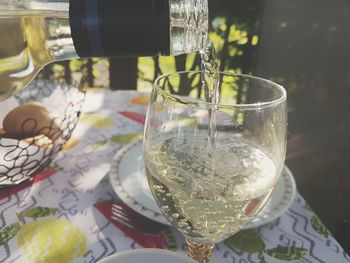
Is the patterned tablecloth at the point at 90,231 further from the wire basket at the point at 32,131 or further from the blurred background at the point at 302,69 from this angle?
the blurred background at the point at 302,69

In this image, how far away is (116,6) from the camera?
0.33 meters

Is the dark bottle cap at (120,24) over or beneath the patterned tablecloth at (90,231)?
over

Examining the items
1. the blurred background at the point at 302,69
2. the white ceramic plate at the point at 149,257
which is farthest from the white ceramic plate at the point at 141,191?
the blurred background at the point at 302,69

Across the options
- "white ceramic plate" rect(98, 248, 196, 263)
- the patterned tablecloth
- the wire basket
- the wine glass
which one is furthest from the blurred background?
Result: "white ceramic plate" rect(98, 248, 196, 263)

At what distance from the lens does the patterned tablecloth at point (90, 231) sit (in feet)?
1.45

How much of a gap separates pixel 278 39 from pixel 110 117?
1077 mm

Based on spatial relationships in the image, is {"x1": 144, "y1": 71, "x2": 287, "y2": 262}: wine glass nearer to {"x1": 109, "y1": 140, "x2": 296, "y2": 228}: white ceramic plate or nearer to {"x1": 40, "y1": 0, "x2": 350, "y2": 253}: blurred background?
{"x1": 109, "y1": 140, "x2": 296, "y2": 228}: white ceramic plate

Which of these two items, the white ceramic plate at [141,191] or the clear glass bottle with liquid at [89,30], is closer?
the clear glass bottle with liquid at [89,30]

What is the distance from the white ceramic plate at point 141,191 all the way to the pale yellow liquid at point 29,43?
19 centimetres

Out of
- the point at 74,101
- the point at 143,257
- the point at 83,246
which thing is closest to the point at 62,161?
the point at 74,101

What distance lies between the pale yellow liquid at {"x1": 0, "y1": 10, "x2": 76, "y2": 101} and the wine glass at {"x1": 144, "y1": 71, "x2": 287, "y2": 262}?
0.42 ft

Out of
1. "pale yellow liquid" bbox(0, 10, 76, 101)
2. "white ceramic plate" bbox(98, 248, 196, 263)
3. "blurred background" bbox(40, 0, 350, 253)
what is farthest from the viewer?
"blurred background" bbox(40, 0, 350, 253)

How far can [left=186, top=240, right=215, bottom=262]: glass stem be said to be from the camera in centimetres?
42

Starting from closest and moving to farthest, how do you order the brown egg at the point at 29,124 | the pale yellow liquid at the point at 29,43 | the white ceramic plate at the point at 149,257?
the white ceramic plate at the point at 149,257 → the pale yellow liquid at the point at 29,43 → the brown egg at the point at 29,124
